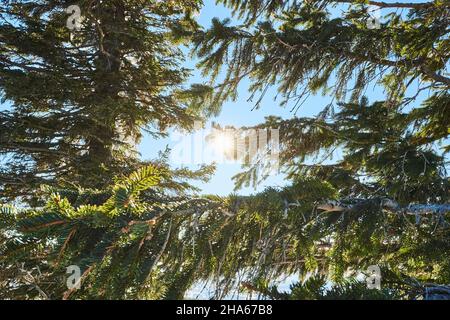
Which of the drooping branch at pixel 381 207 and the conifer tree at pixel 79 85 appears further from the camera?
the conifer tree at pixel 79 85

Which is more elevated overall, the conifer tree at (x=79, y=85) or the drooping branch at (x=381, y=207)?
the conifer tree at (x=79, y=85)

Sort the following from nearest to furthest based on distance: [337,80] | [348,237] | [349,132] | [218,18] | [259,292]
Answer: [259,292] < [348,237] < [349,132] < [218,18] < [337,80]

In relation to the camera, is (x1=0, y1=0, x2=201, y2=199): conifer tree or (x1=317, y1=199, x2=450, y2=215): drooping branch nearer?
(x1=317, y1=199, x2=450, y2=215): drooping branch

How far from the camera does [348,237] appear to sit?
282 cm

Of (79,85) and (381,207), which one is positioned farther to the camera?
(79,85)

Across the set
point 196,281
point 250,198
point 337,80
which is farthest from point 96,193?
point 337,80

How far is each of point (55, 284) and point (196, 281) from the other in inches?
30.7

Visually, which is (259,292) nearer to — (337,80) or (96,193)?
(96,193)

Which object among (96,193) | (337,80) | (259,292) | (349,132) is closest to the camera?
(259,292)

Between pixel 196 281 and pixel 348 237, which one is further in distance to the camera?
pixel 348 237

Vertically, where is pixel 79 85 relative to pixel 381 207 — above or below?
above

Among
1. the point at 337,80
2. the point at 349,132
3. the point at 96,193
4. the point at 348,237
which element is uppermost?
the point at 337,80

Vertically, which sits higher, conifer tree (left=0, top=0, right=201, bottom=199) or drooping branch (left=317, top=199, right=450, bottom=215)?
conifer tree (left=0, top=0, right=201, bottom=199)

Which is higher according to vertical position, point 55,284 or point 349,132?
point 349,132
